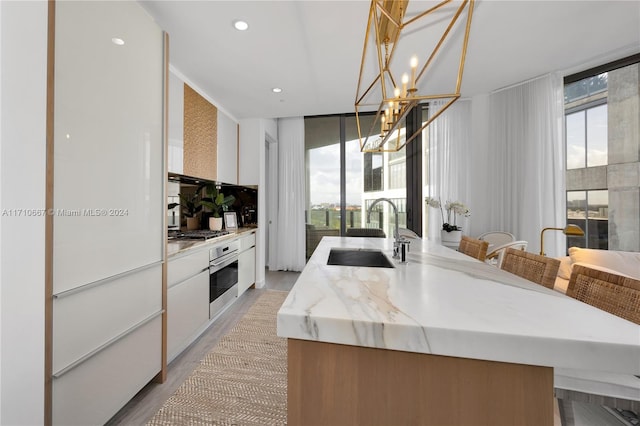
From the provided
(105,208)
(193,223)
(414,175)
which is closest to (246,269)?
(193,223)

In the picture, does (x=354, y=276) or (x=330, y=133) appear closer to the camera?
(x=354, y=276)

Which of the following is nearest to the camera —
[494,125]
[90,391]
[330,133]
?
[90,391]

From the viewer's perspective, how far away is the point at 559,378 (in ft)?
2.96

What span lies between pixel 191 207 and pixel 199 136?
33.5 inches

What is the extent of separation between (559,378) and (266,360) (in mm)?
1725

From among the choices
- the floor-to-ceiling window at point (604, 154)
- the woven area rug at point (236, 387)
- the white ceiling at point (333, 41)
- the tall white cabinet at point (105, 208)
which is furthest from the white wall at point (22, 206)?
the floor-to-ceiling window at point (604, 154)

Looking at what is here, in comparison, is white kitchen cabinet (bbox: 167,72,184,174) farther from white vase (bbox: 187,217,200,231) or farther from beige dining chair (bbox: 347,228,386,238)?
beige dining chair (bbox: 347,228,386,238)

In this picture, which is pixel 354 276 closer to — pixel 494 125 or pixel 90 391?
pixel 90 391

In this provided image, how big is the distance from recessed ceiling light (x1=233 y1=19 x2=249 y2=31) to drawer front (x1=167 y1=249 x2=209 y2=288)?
1797mm

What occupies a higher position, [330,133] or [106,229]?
[330,133]

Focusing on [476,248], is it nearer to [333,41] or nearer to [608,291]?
[608,291]

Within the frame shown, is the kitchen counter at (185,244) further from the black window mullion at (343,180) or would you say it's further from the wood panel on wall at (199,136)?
the black window mullion at (343,180)

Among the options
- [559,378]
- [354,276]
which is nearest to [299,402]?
[354,276]

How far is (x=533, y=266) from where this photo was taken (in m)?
1.38
